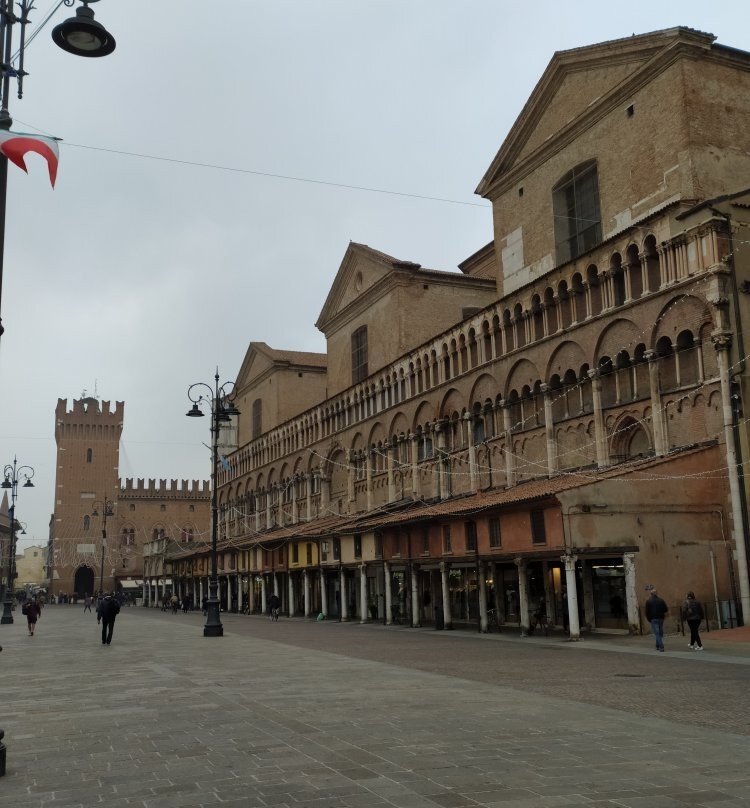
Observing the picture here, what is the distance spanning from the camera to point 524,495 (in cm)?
2788

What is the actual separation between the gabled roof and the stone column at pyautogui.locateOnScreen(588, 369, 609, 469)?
132 ft

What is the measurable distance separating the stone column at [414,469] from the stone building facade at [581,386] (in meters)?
0.15

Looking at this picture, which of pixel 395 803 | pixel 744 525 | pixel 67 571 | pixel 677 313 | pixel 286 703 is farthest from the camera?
pixel 67 571

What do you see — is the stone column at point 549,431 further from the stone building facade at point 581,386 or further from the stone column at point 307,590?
the stone column at point 307,590

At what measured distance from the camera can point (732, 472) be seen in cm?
2466

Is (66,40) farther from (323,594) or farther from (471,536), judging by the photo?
(323,594)

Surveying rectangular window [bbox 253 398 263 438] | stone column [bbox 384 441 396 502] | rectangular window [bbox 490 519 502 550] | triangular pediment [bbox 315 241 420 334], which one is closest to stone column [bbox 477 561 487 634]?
rectangular window [bbox 490 519 502 550]

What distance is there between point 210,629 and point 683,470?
56.0 feet

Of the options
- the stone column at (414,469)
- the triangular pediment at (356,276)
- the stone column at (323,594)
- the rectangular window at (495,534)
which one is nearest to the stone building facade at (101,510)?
the triangular pediment at (356,276)

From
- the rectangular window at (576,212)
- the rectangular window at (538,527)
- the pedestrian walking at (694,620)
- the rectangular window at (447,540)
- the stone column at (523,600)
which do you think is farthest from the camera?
the rectangular window at (576,212)

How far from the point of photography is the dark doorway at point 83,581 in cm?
10431

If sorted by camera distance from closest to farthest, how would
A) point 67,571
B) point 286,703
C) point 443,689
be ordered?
point 286,703 < point 443,689 < point 67,571

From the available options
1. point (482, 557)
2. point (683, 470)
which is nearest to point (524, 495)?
point (482, 557)

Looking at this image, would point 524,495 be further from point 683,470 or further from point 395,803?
point 395,803
